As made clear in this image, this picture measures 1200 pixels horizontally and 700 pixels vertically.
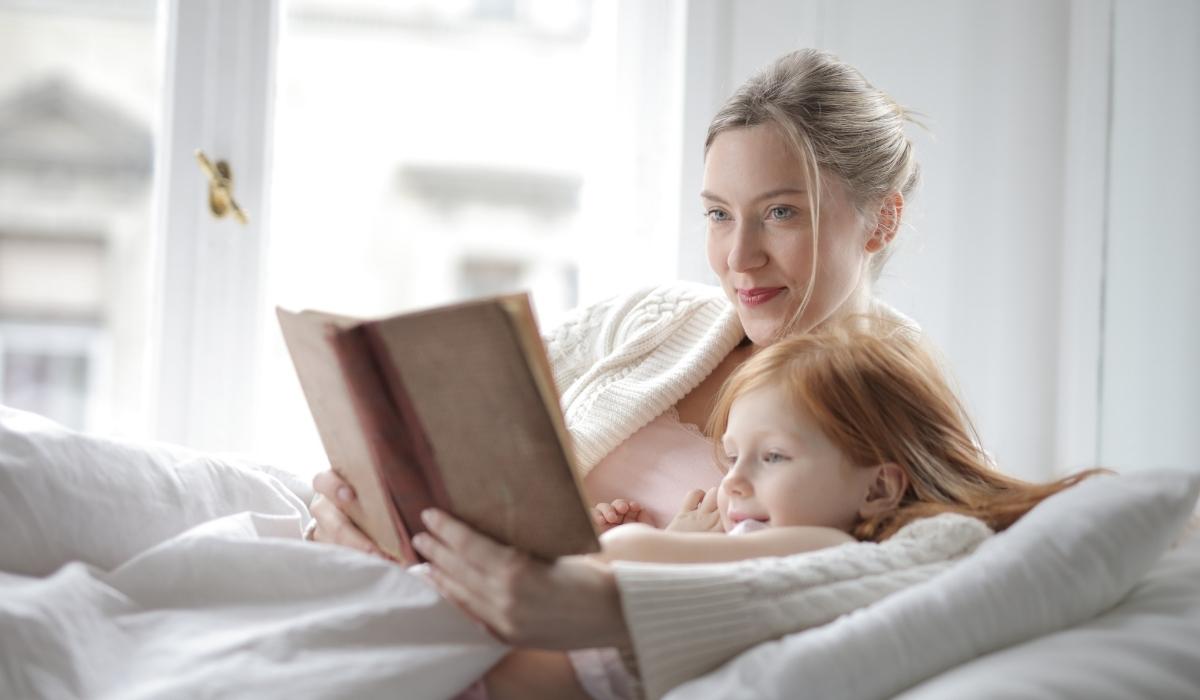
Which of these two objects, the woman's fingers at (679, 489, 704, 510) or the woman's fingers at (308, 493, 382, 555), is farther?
the woman's fingers at (679, 489, 704, 510)

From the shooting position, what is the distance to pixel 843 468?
110cm

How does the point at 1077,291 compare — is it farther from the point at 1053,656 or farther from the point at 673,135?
the point at 1053,656

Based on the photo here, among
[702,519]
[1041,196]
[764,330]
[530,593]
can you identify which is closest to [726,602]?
[530,593]

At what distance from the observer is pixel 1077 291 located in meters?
2.42

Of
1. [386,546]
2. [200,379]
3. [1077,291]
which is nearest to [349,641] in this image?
[386,546]

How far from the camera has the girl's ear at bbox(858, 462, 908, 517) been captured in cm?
111

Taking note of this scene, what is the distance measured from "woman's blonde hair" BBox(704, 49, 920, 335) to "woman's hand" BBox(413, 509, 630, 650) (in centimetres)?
80

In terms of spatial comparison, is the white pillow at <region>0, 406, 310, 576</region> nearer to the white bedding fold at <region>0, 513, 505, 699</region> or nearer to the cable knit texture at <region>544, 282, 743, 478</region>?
the white bedding fold at <region>0, 513, 505, 699</region>

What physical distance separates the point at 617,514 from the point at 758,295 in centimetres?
38

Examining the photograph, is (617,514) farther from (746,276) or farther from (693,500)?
(746,276)

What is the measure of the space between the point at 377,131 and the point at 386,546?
4.95ft

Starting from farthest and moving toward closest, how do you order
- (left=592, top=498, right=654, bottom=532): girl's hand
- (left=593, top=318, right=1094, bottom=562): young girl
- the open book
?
1. (left=592, top=498, right=654, bottom=532): girl's hand
2. (left=593, top=318, right=1094, bottom=562): young girl
3. the open book

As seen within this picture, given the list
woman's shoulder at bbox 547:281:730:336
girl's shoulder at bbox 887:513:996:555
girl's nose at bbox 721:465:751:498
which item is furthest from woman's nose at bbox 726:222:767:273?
girl's shoulder at bbox 887:513:996:555

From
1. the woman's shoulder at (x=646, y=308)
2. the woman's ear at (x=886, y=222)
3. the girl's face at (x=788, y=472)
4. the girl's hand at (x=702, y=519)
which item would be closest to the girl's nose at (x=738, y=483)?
the girl's face at (x=788, y=472)
